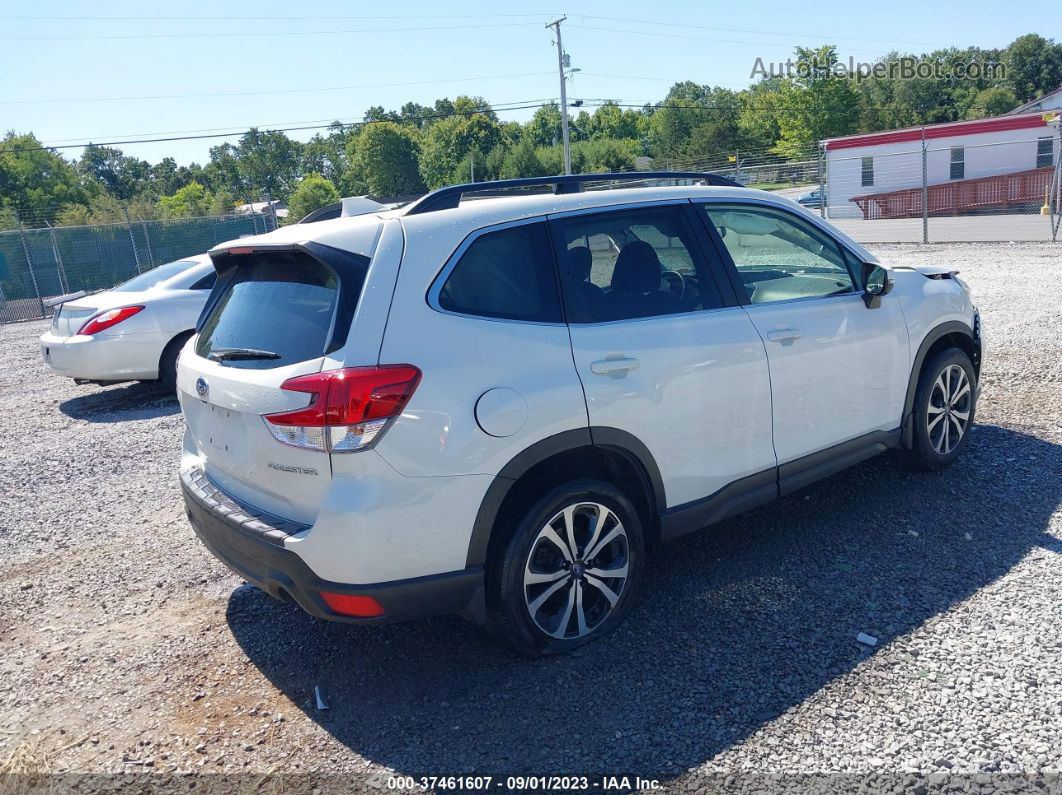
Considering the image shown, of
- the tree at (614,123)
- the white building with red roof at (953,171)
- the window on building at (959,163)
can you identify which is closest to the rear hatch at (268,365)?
the white building with red roof at (953,171)

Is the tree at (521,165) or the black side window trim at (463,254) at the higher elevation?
the tree at (521,165)

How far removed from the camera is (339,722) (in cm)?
327

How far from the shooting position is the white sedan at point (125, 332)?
898 cm

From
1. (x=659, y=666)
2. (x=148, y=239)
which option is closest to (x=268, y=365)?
(x=659, y=666)

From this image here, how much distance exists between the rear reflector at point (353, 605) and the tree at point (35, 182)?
7890cm

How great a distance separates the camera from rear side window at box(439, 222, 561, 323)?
3.31 m

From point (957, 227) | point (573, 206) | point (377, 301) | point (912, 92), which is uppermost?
point (912, 92)

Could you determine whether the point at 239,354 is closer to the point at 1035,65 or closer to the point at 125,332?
the point at 125,332

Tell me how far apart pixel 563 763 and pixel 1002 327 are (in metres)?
8.41

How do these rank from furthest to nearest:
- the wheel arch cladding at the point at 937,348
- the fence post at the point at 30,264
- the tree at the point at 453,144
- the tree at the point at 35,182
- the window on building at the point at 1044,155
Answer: the tree at the point at 453,144 < the tree at the point at 35,182 < the window on building at the point at 1044,155 < the fence post at the point at 30,264 < the wheel arch cladding at the point at 937,348

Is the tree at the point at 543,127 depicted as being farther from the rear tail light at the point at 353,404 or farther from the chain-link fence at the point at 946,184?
the rear tail light at the point at 353,404

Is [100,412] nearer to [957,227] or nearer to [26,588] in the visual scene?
[26,588]

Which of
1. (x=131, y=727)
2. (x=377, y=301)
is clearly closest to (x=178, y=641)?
(x=131, y=727)

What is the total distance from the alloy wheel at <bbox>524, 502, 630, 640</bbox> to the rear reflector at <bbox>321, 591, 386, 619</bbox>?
0.62m
